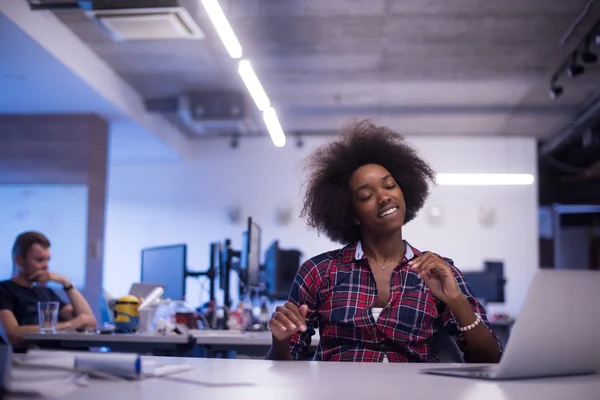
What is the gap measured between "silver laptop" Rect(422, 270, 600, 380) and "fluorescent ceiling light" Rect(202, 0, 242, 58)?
3743mm

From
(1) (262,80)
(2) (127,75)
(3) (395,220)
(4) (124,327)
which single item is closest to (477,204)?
(1) (262,80)

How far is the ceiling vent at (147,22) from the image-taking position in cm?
489

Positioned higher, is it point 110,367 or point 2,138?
point 2,138

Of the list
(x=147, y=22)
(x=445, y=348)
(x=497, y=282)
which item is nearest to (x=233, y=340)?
(x=445, y=348)

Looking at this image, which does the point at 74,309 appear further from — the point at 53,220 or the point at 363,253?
the point at 53,220

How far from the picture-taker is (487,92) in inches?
309

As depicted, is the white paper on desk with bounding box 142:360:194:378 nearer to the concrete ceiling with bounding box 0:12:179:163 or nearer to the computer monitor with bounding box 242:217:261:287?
the computer monitor with bounding box 242:217:261:287

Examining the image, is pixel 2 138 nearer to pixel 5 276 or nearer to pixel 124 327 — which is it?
pixel 5 276

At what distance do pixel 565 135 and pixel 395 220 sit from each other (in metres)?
7.87

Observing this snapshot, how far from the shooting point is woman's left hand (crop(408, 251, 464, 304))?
192 centimetres

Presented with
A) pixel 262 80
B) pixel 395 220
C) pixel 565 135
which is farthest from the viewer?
pixel 565 135

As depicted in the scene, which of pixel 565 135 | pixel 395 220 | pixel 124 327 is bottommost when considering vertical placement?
pixel 124 327

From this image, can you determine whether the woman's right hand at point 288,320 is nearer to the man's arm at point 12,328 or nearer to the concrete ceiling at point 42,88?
the man's arm at point 12,328

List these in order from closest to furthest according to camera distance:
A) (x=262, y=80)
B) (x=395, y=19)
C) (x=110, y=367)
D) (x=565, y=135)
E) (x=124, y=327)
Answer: (x=110, y=367) → (x=124, y=327) → (x=395, y=19) → (x=262, y=80) → (x=565, y=135)
